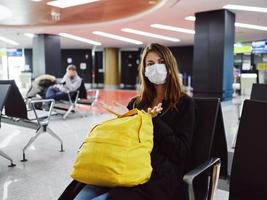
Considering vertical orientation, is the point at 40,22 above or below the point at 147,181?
above

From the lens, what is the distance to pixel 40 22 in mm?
9062

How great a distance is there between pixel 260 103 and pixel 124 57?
1827 centimetres

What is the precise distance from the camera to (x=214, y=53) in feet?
25.1

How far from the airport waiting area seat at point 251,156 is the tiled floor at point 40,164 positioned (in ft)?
3.48

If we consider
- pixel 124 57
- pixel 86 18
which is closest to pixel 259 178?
pixel 86 18

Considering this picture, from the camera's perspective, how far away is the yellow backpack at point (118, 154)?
3.97 feet

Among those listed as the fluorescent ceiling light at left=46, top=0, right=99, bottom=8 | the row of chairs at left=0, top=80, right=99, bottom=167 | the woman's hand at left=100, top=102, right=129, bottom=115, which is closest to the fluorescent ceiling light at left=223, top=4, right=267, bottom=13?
the fluorescent ceiling light at left=46, top=0, right=99, bottom=8

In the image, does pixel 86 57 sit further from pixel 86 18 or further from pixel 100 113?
pixel 100 113

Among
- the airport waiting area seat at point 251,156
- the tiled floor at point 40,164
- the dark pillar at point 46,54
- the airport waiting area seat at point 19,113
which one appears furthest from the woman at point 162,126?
the dark pillar at point 46,54

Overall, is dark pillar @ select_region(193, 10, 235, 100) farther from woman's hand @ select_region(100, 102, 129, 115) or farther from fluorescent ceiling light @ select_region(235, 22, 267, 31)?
woman's hand @ select_region(100, 102, 129, 115)

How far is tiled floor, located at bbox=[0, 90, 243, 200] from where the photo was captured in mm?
2455

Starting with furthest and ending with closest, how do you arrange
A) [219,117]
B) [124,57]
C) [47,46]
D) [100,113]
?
[124,57]
[47,46]
[100,113]
[219,117]

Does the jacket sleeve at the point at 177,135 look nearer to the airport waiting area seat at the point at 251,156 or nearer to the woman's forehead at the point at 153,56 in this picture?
the airport waiting area seat at the point at 251,156

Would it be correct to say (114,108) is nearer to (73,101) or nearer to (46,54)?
(73,101)
